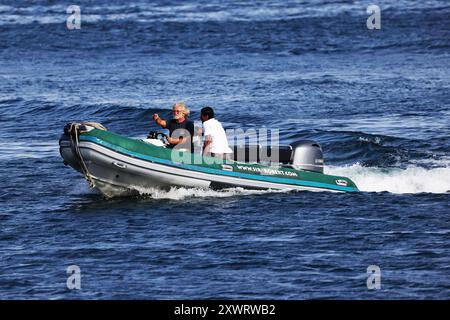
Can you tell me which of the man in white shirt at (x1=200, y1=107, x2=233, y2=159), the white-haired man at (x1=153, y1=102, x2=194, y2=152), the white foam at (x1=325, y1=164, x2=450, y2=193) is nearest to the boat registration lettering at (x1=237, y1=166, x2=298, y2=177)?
the man in white shirt at (x1=200, y1=107, x2=233, y2=159)

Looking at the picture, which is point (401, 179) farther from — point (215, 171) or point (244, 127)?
point (244, 127)

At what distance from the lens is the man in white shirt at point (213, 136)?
617 inches

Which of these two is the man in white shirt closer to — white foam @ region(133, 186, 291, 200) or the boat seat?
the boat seat

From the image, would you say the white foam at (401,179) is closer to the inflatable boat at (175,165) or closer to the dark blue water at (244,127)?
the dark blue water at (244,127)

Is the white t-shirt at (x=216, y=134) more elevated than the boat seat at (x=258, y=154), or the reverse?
the white t-shirt at (x=216, y=134)

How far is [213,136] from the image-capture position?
15766mm

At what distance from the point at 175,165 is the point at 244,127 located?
7207 mm

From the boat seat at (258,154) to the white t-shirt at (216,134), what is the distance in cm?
40

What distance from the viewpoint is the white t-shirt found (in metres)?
15.7

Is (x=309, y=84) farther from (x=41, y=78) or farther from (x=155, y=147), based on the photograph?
(x=155, y=147)

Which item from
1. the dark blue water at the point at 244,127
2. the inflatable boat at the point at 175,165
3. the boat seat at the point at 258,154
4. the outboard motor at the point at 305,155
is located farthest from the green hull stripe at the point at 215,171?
the boat seat at the point at 258,154

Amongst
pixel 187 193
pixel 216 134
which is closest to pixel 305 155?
pixel 216 134

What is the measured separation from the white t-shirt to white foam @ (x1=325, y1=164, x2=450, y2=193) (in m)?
2.57

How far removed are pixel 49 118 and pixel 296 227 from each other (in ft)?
38.3
